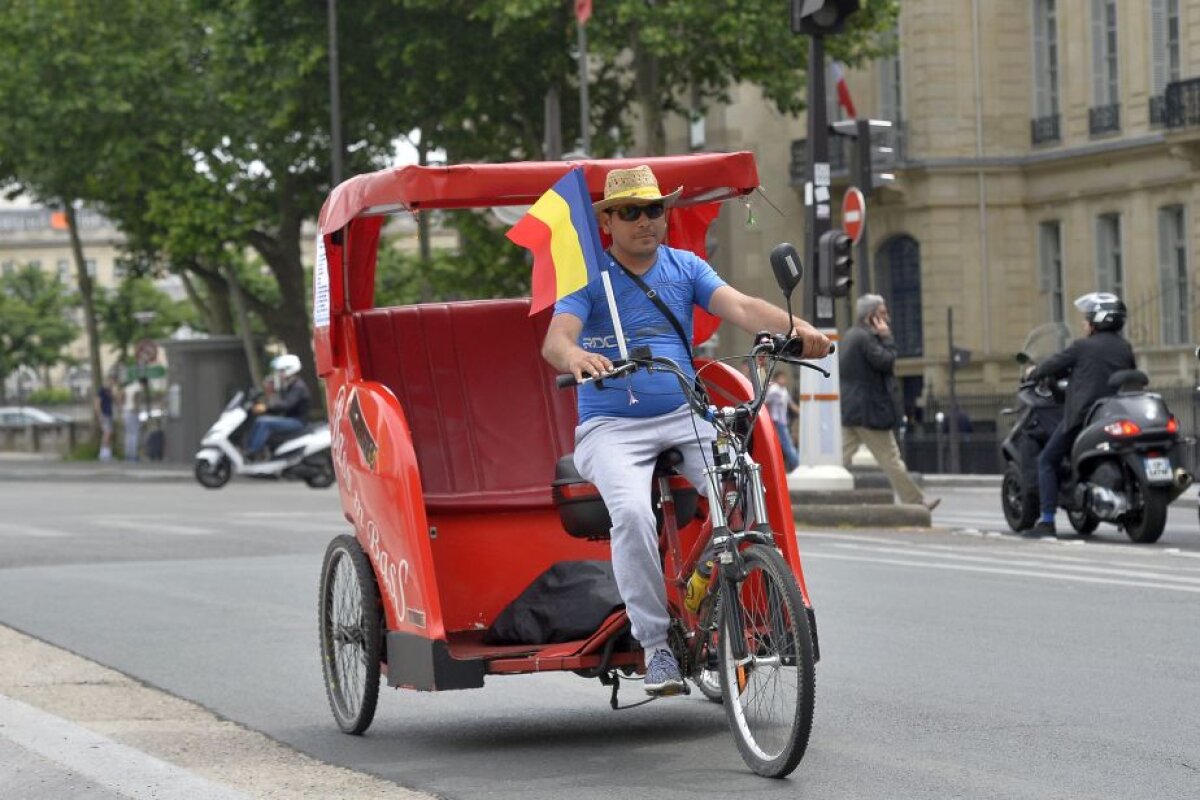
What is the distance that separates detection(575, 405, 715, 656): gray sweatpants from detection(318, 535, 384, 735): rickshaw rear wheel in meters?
1.14

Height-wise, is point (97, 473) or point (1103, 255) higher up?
point (1103, 255)

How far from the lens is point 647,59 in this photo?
141 ft

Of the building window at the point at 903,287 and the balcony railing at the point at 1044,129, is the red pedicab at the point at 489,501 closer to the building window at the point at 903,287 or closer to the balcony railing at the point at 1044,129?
the balcony railing at the point at 1044,129

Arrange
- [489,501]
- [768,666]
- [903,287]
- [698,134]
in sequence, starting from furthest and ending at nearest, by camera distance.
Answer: [698,134]
[903,287]
[489,501]
[768,666]

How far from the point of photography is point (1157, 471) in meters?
17.7

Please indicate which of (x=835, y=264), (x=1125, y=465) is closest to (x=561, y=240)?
(x=1125, y=465)

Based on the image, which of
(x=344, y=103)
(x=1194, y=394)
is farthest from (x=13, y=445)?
(x=1194, y=394)

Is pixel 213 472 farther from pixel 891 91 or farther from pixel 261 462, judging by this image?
pixel 891 91

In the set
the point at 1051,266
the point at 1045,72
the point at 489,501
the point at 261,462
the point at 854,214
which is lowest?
the point at 261,462

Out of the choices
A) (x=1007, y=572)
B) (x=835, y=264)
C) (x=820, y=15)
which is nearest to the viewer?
(x=1007, y=572)

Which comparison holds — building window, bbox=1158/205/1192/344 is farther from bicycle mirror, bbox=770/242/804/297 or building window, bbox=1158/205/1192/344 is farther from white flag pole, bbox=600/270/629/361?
bicycle mirror, bbox=770/242/804/297

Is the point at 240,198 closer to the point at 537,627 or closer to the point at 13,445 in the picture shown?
the point at 13,445

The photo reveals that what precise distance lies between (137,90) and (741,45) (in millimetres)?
15116

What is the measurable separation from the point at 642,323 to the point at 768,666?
1.35 m
